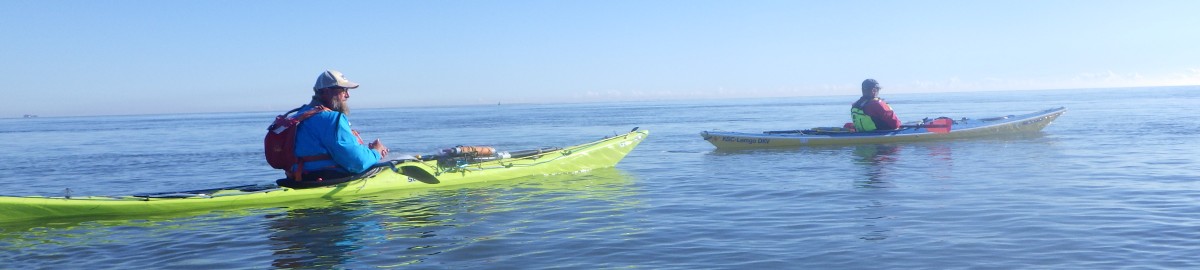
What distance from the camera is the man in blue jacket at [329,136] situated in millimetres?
10102

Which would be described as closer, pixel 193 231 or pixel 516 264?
pixel 516 264

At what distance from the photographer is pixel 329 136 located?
1023cm

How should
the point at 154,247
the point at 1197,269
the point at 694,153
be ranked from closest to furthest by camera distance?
the point at 1197,269, the point at 154,247, the point at 694,153

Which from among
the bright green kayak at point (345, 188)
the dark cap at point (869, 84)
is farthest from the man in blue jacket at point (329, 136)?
the dark cap at point (869, 84)

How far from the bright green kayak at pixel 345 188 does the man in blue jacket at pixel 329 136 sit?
324 mm

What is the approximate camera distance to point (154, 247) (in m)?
8.45

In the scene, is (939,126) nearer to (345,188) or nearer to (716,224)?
(716,224)

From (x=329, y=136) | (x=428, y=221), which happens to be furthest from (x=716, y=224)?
(x=329, y=136)

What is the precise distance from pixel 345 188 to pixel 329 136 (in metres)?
1.32

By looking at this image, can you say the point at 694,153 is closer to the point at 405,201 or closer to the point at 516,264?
the point at 405,201

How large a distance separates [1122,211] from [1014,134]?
15484 millimetres

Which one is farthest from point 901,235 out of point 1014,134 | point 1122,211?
point 1014,134

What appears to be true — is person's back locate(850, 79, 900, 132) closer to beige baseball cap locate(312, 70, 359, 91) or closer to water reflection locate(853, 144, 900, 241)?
water reflection locate(853, 144, 900, 241)

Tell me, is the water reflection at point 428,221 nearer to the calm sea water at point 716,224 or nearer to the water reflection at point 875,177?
the calm sea water at point 716,224
